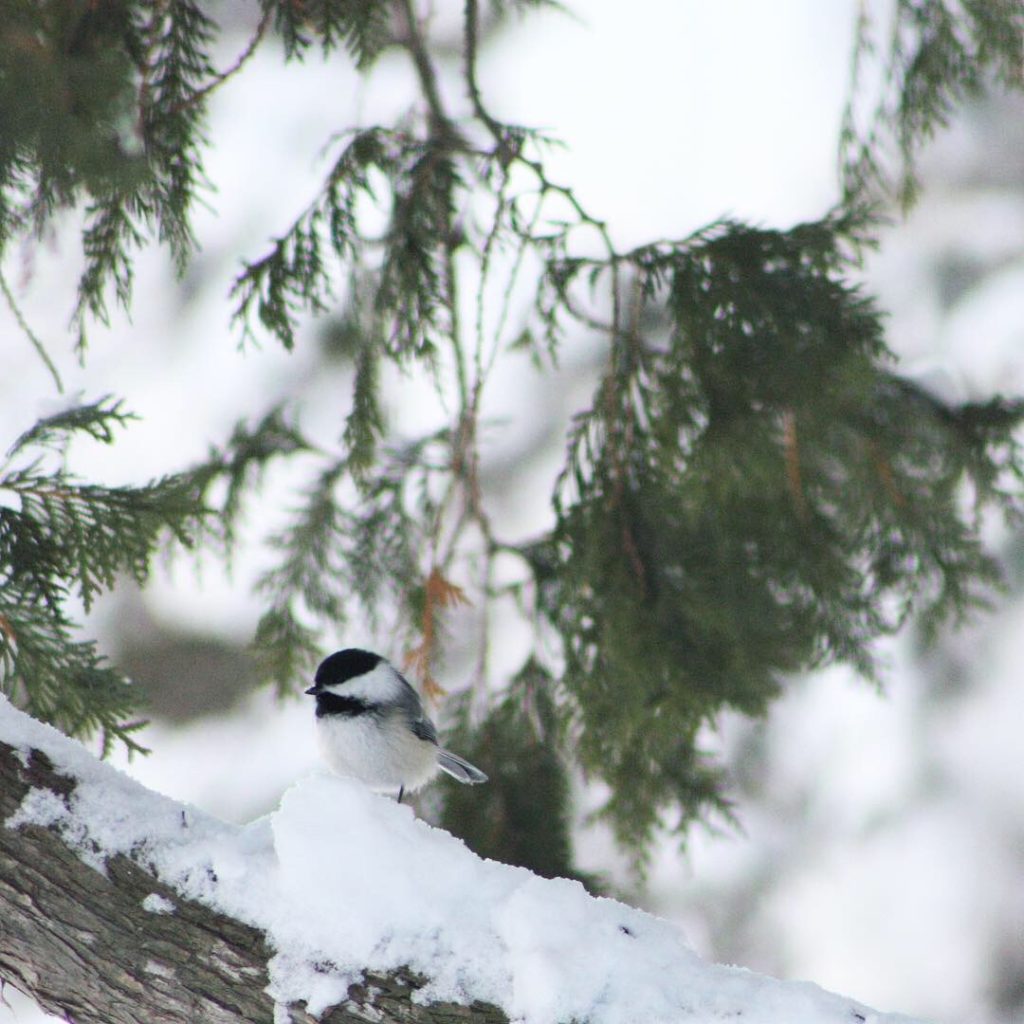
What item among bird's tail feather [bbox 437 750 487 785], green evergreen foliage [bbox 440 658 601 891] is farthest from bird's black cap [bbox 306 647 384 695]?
green evergreen foliage [bbox 440 658 601 891]

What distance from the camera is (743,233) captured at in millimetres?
2348

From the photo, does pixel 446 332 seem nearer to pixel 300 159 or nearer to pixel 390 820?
pixel 390 820

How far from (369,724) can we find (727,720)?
398cm

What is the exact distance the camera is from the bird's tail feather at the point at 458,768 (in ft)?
9.04

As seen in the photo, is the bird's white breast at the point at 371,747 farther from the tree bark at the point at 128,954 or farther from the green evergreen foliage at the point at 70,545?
the tree bark at the point at 128,954

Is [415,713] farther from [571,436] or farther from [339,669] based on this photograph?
[571,436]

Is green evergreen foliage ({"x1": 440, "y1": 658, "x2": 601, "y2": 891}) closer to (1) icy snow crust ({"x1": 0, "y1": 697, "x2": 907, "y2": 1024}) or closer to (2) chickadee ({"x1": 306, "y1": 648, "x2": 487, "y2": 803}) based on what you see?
(2) chickadee ({"x1": 306, "y1": 648, "x2": 487, "y2": 803})

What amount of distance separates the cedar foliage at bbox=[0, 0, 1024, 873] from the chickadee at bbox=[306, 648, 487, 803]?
0.12m

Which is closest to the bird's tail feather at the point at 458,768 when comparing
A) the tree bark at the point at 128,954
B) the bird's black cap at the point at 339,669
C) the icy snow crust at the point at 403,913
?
the bird's black cap at the point at 339,669

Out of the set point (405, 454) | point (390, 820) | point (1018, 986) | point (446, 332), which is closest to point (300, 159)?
point (405, 454)

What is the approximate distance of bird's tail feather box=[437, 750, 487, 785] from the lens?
108 inches

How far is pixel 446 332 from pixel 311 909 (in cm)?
130

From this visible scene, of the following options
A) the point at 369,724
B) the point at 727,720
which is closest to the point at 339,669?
the point at 369,724

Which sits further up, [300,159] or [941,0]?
[300,159]
